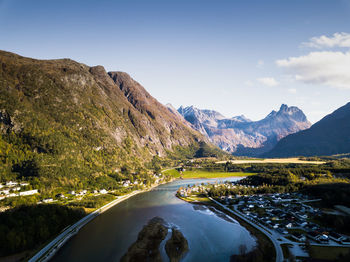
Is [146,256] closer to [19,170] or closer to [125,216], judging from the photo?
Result: [125,216]

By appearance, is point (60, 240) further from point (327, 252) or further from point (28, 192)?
point (327, 252)

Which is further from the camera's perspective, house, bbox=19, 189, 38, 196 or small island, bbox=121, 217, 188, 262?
house, bbox=19, 189, 38, 196

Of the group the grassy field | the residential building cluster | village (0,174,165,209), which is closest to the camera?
the grassy field

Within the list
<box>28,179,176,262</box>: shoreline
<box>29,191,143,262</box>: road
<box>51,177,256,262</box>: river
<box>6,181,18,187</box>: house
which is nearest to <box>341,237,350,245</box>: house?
<box>51,177,256,262</box>: river

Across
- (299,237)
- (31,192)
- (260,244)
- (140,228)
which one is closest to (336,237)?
(299,237)

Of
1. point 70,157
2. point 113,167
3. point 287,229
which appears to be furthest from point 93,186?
point 287,229

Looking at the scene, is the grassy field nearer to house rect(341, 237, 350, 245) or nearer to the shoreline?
house rect(341, 237, 350, 245)

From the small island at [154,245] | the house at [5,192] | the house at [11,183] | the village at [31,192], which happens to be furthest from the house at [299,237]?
the house at [11,183]
